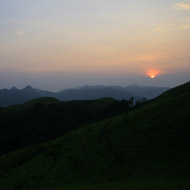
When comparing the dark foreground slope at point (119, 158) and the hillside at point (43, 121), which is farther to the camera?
the hillside at point (43, 121)

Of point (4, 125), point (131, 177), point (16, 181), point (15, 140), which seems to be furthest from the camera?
point (4, 125)

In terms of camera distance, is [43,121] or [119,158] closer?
[119,158]

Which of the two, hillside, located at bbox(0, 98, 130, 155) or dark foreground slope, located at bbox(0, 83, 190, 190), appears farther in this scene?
hillside, located at bbox(0, 98, 130, 155)

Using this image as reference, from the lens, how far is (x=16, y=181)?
3631 centimetres

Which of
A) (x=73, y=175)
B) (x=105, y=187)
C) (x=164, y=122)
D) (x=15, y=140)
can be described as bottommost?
(x=15, y=140)

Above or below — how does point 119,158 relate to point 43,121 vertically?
above

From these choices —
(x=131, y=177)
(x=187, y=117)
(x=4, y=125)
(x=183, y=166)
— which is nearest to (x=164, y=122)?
(x=187, y=117)

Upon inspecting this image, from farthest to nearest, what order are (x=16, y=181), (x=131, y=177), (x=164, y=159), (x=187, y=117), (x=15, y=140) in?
(x=15, y=140) < (x=187, y=117) < (x=16, y=181) < (x=164, y=159) < (x=131, y=177)

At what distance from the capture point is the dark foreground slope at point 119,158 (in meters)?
24.1

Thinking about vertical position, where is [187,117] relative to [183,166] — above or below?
above

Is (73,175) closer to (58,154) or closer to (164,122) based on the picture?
(58,154)

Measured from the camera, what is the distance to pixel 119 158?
33531mm

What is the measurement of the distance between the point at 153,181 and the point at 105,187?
17.5ft

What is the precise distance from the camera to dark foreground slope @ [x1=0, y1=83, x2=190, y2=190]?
79.2ft
